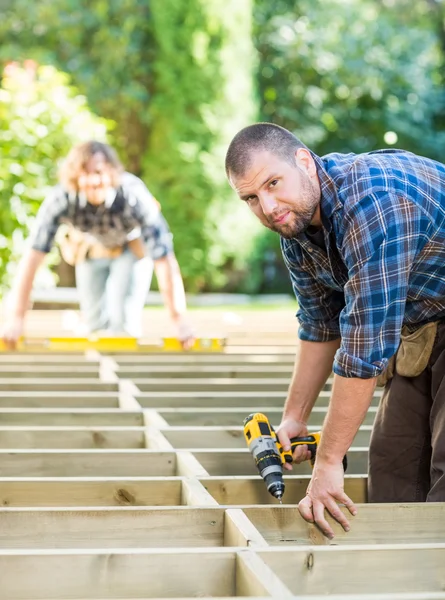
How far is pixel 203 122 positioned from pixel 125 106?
4.27 feet

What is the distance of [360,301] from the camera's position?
2.25 m

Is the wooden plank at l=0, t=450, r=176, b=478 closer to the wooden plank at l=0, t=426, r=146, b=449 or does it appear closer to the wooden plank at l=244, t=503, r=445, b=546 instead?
the wooden plank at l=0, t=426, r=146, b=449

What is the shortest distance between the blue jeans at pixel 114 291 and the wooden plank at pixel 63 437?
2.37 m

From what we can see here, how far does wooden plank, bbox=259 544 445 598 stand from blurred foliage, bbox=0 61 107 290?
18.5 feet

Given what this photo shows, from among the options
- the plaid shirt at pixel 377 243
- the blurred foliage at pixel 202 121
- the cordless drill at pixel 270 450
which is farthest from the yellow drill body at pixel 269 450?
the blurred foliage at pixel 202 121

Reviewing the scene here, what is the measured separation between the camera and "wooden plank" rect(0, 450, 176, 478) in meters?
2.87

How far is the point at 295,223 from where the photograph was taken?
7.75 feet

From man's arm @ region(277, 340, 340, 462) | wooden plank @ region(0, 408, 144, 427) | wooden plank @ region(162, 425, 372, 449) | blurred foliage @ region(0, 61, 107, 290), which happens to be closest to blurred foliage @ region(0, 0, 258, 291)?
blurred foliage @ region(0, 61, 107, 290)

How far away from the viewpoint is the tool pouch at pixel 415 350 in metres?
2.69

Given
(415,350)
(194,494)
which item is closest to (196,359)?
(415,350)

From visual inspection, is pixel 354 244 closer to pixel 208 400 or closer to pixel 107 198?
pixel 208 400

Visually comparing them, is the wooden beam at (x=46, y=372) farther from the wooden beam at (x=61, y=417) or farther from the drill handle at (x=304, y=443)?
the drill handle at (x=304, y=443)

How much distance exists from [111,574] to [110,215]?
11.0ft

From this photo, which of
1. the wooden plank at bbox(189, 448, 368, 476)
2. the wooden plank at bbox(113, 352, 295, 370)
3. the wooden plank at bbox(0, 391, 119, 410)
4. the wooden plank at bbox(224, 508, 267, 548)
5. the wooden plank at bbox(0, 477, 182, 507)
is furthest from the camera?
the wooden plank at bbox(113, 352, 295, 370)
